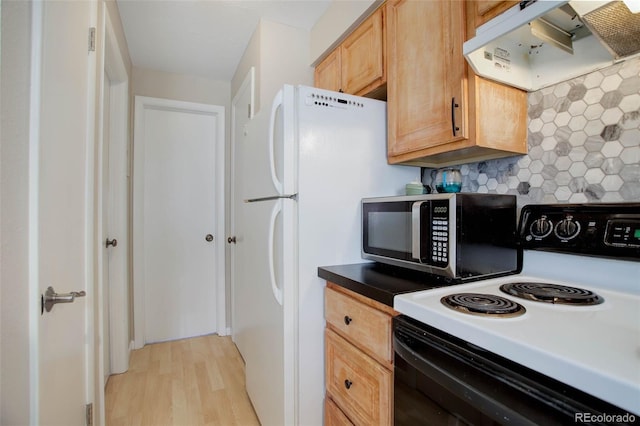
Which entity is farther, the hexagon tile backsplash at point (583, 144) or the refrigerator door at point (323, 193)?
the refrigerator door at point (323, 193)

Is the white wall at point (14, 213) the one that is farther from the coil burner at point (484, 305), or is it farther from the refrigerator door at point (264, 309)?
the coil burner at point (484, 305)

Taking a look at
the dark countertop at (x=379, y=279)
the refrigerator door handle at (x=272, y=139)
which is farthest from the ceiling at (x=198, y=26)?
the dark countertop at (x=379, y=279)

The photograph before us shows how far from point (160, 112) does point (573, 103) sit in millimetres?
3008

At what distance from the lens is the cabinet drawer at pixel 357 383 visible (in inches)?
39.5

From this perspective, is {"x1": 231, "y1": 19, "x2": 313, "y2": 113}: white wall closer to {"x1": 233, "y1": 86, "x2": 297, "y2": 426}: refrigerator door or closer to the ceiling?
the ceiling

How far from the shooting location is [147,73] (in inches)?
109

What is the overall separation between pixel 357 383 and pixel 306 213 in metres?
0.71

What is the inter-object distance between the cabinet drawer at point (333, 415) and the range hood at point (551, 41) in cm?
141

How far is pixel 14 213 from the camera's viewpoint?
77 centimetres

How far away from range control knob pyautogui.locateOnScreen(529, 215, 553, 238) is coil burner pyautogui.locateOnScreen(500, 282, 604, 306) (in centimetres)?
21

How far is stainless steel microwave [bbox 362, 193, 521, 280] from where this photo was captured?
→ 1034 millimetres

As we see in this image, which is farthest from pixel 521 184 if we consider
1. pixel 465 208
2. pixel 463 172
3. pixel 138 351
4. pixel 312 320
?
pixel 138 351

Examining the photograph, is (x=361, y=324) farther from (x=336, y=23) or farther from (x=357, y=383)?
(x=336, y=23)

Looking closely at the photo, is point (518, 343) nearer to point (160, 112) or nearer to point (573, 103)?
point (573, 103)
